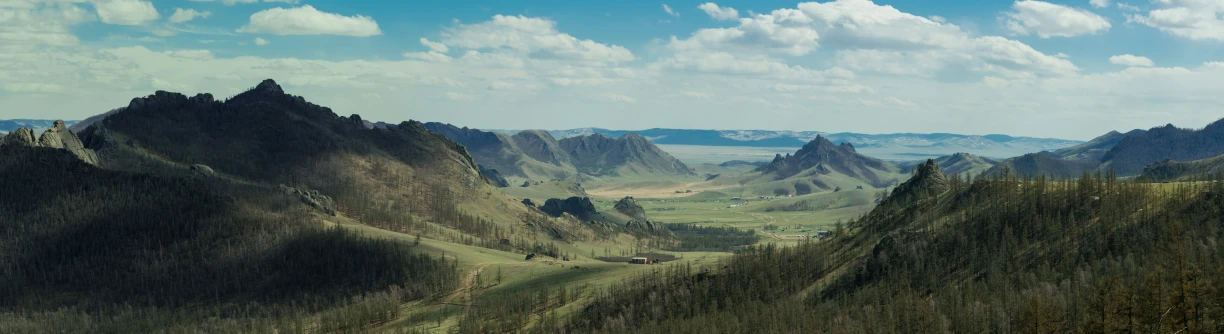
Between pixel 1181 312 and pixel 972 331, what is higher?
pixel 1181 312

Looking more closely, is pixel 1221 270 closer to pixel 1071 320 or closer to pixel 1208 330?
pixel 1071 320

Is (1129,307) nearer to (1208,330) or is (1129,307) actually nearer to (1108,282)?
(1208,330)

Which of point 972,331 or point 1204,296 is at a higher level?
point 1204,296

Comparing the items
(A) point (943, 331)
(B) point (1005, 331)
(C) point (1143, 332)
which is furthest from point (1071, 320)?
(C) point (1143, 332)

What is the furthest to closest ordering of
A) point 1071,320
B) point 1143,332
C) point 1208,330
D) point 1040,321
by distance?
1. point 1071,320
2. point 1040,321
3. point 1143,332
4. point 1208,330

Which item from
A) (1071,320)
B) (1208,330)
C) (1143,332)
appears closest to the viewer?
(1208,330)

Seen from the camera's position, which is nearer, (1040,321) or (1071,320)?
(1040,321)

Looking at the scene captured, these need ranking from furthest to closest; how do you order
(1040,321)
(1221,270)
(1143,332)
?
(1221,270), (1040,321), (1143,332)

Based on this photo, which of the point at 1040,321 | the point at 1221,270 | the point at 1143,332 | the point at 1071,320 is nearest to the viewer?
the point at 1143,332

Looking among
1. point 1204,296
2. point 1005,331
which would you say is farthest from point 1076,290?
point 1204,296
